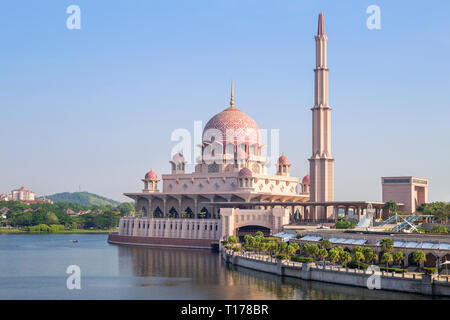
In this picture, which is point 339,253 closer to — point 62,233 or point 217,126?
point 217,126

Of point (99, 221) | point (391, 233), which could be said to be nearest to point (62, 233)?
point (99, 221)

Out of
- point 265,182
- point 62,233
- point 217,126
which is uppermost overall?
point 217,126

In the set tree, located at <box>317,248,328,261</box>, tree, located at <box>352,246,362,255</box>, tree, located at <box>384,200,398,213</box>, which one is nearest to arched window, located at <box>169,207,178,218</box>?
tree, located at <box>384,200,398,213</box>

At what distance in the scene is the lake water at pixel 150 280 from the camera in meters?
54.6

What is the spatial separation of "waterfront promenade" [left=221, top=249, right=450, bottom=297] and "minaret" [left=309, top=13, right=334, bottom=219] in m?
33.6

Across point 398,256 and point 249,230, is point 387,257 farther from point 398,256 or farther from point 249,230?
point 249,230

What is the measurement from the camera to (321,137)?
4144 inches

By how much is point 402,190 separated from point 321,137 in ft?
67.1

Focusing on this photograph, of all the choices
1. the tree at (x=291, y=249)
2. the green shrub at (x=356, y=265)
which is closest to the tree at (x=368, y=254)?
the green shrub at (x=356, y=265)

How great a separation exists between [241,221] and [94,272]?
115 feet

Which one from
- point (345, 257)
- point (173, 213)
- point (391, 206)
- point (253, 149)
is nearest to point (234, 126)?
point (253, 149)

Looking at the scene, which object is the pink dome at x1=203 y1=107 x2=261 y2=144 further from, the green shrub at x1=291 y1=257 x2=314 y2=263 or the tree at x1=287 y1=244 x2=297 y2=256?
the green shrub at x1=291 y1=257 x2=314 y2=263

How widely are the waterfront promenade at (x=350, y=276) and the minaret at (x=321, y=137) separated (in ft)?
110

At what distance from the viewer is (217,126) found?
389ft
